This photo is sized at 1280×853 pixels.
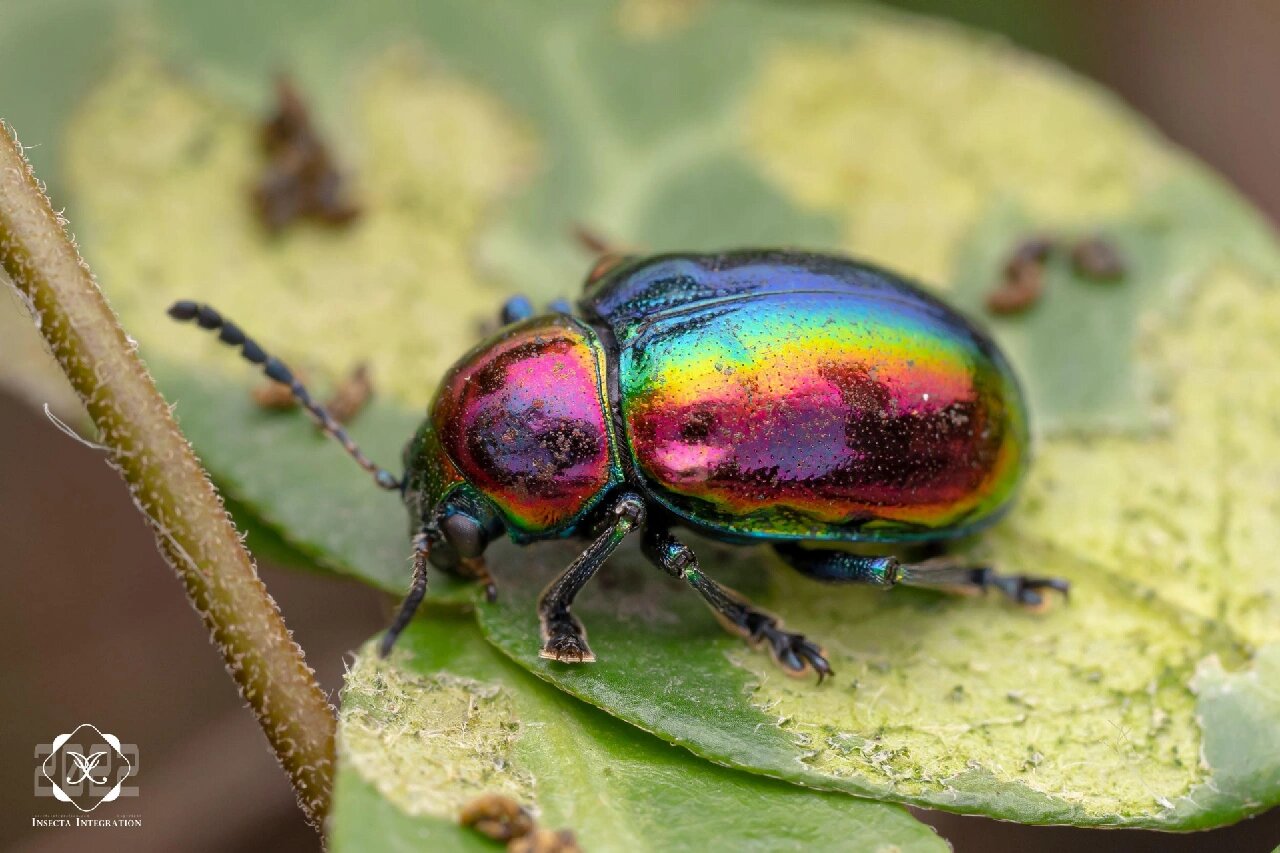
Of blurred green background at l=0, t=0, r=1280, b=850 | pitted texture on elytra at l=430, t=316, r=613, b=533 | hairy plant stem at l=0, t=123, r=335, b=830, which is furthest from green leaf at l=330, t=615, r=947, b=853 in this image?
blurred green background at l=0, t=0, r=1280, b=850

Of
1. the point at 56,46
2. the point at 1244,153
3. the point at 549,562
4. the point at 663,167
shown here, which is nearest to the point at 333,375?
the point at 549,562

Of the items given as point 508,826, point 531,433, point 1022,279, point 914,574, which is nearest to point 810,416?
point 914,574

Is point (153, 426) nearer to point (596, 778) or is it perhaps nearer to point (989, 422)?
point (596, 778)

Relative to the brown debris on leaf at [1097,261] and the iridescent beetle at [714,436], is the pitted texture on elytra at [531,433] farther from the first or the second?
the brown debris on leaf at [1097,261]

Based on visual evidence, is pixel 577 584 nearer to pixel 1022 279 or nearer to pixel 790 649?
pixel 790 649

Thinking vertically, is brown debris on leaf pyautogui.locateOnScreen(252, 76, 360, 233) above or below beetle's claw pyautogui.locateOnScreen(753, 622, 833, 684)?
above

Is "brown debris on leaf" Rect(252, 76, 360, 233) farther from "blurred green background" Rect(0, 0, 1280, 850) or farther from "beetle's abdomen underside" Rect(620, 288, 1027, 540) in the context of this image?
"beetle's abdomen underside" Rect(620, 288, 1027, 540)
